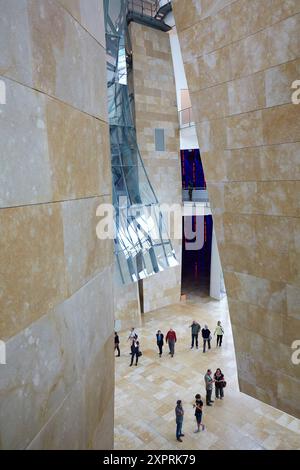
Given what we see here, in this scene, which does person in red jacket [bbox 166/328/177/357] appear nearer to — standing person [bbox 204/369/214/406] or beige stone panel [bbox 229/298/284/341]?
standing person [bbox 204/369/214/406]

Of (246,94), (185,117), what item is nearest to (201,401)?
(246,94)

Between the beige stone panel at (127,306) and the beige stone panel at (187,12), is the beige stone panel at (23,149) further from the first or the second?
the beige stone panel at (127,306)

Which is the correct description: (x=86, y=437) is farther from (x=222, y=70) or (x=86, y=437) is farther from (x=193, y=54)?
(x=193, y=54)

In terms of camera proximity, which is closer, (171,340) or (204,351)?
(171,340)

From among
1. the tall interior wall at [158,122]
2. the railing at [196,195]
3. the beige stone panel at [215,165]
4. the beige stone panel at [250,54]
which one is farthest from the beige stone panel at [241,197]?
the railing at [196,195]

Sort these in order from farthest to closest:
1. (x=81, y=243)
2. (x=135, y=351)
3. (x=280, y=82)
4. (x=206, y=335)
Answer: (x=206, y=335) < (x=135, y=351) < (x=280, y=82) < (x=81, y=243)

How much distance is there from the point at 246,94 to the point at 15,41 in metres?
4.00

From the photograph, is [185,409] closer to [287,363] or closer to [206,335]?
[206,335]

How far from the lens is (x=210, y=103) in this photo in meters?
5.19

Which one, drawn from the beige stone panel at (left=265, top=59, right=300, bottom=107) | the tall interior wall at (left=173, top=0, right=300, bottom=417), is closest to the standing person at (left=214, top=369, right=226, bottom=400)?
the tall interior wall at (left=173, top=0, right=300, bottom=417)

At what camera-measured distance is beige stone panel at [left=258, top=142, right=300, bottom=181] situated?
438 centimetres

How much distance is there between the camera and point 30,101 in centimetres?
159

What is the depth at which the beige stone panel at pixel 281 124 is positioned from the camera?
428 centimetres

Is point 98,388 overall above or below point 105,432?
above
